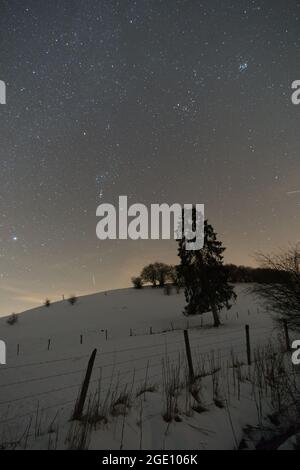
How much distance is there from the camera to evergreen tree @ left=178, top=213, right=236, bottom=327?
35.7m

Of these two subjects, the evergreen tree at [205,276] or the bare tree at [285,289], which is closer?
the bare tree at [285,289]

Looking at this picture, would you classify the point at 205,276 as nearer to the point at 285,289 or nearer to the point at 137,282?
the point at 285,289

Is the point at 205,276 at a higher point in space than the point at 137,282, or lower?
higher

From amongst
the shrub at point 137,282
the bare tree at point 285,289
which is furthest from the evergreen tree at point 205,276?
the shrub at point 137,282

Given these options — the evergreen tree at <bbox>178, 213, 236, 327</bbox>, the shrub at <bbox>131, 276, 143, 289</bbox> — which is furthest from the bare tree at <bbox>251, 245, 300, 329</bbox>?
the shrub at <bbox>131, 276, 143, 289</bbox>

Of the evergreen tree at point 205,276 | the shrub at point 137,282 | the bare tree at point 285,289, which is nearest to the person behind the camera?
the bare tree at point 285,289

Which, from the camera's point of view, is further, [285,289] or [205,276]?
[205,276]

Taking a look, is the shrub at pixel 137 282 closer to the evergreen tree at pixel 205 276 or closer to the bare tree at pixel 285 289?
the evergreen tree at pixel 205 276

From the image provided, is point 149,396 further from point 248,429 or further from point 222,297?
point 222,297

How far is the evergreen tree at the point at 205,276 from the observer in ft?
117

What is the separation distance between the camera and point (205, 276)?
35.6 m

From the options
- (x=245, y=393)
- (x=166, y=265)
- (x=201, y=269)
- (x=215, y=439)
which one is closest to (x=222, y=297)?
(x=201, y=269)

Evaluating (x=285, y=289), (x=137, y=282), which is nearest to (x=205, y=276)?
(x=285, y=289)
